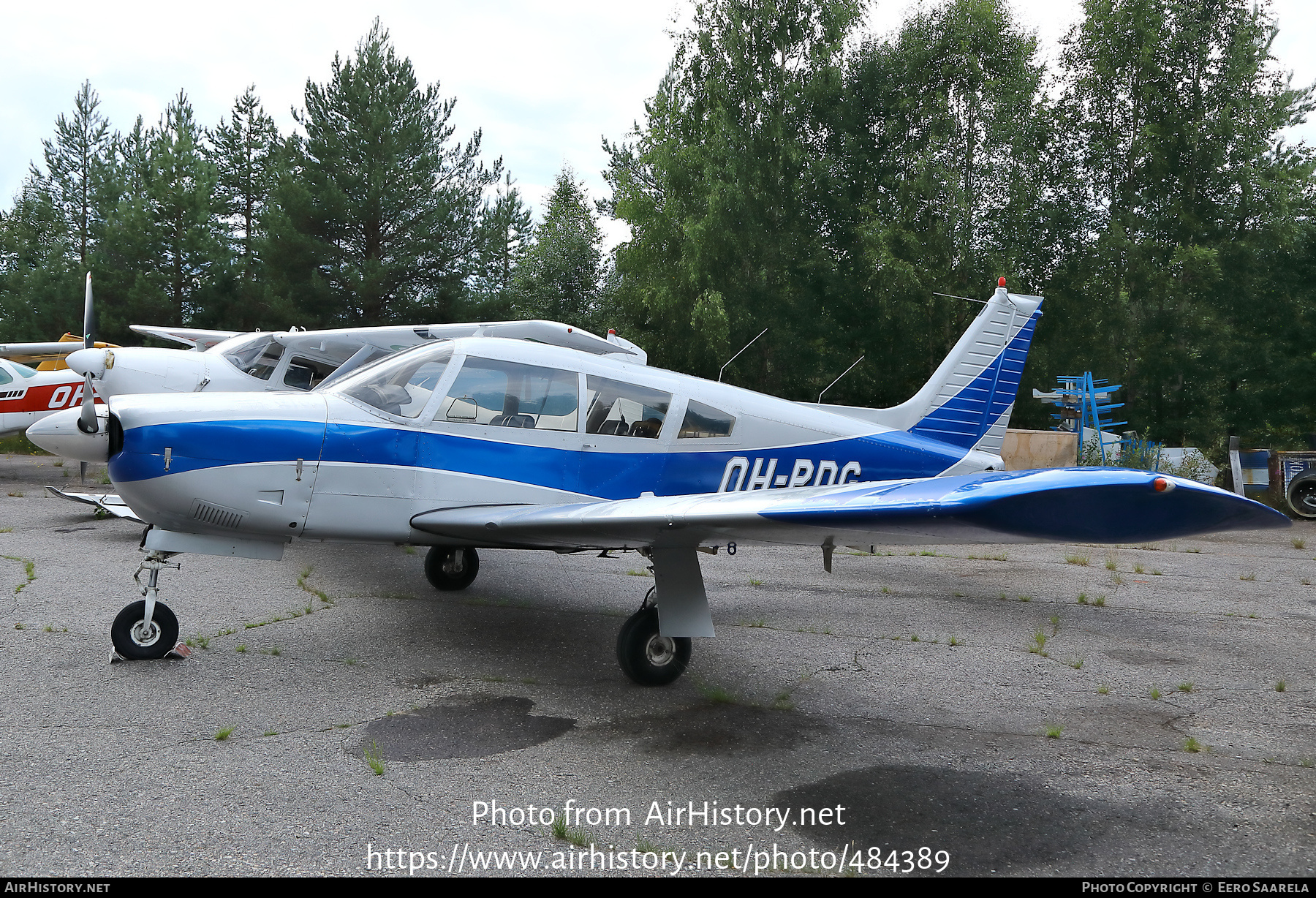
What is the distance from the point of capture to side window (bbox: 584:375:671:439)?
557 cm

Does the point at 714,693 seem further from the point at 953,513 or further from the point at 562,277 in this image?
the point at 562,277

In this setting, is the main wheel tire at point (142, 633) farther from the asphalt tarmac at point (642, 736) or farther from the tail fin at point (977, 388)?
the tail fin at point (977, 388)

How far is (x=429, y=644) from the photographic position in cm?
555

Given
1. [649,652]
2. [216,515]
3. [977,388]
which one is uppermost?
[977,388]

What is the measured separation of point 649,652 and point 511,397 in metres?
1.85

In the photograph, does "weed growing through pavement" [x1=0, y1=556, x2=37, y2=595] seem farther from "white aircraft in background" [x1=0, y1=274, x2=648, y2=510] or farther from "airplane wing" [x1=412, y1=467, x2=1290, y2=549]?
"airplane wing" [x1=412, y1=467, x2=1290, y2=549]

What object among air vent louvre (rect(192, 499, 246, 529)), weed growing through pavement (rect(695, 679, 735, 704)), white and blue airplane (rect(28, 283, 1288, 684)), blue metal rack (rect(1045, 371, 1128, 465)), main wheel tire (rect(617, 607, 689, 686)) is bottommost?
weed growing through pavement (rect(695, 679, 735, 704))

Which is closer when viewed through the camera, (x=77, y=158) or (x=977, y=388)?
(x=977, y=388)

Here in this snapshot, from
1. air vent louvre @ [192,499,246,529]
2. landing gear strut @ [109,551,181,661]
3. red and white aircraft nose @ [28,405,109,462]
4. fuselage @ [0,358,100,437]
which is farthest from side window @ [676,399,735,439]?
fuselage @ [0,358,100,437]

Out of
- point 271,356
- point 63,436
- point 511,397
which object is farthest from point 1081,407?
point 63,436

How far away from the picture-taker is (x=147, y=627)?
4.85 m

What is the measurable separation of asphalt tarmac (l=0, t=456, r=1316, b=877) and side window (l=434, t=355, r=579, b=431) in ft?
4.94

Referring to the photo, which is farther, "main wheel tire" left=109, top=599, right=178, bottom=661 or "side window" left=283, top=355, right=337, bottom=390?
"side window" left=283, top=355, right=337, bottom=390
